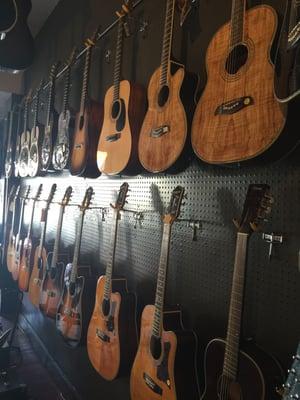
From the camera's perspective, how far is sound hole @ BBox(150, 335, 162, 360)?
130 centimetres

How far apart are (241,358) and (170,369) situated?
0.31 m

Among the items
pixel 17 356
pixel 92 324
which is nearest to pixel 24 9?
pixel 92 324

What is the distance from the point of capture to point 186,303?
149cm

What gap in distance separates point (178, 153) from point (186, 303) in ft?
2.12

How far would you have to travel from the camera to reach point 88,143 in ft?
6.64

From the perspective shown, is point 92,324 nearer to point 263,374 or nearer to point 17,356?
point 263,374

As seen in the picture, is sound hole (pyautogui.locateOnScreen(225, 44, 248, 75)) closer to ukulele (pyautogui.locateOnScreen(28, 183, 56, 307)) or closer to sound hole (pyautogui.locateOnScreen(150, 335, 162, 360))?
sound hole (pyautogui.locateOnScreen(150, 335, 162, 360))

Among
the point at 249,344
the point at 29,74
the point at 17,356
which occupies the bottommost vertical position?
the point at 17,356

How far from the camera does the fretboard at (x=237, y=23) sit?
A: 3.50ft

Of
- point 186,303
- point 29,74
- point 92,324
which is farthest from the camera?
point 29,74

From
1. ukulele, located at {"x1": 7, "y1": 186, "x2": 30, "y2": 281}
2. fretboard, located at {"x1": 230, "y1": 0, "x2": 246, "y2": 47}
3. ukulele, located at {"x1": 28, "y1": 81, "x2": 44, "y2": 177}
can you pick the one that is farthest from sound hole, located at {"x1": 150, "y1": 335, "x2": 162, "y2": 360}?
ukulele, located at {"x1": 7, "y1": 186, "x2": 30, "y2": 281}

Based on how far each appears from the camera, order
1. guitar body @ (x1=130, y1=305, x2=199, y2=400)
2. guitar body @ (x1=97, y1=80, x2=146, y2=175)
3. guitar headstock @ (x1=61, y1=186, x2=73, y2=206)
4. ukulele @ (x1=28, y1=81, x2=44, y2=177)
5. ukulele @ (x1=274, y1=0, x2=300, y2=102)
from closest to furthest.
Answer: ukulele @ (x1=274, y1=0, x2=300, y2=102) < guitar body @ (x1=130, y1=305, x2=199, y2=400) < guitar body @ (x1=97, y1=80, x2=146, y2=175) < guitar headstock @ (x1=61, y1=186, x2=73, y2=206) < ukulele @ (x1=28, y1=81, x2=44, y2=177)

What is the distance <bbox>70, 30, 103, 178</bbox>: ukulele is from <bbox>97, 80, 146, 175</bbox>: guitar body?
0.72 feet

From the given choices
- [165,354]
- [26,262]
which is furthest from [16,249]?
[165,354]
